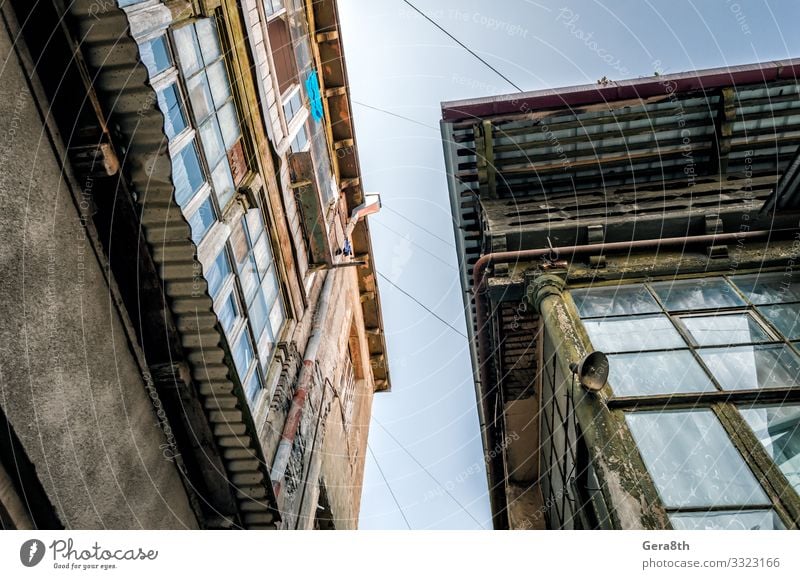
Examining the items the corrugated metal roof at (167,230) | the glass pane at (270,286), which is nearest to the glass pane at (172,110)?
the corrugated metal roof at (167,230)

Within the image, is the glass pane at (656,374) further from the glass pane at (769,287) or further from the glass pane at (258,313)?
the glass pane at (258,313)

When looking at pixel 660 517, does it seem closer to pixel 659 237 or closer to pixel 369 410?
pixel 659 237

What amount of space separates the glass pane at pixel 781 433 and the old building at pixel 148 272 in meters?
6.05

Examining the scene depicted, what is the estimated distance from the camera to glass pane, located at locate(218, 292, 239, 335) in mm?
8625

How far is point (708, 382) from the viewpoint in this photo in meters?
6.45

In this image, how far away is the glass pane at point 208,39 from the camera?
29.1 ft

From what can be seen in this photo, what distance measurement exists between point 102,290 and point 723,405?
7.03 metres

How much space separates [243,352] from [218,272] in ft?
5.03

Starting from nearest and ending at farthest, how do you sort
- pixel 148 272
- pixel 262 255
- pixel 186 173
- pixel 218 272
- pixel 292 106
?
pixel 148 272 → pixel 186 173 → pixel 218 272 → pixel 262 255 → pixel 292 106

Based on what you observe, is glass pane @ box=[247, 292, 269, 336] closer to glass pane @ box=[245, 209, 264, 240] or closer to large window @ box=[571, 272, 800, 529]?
glass pane @ box=[245, 209, 264, 240]

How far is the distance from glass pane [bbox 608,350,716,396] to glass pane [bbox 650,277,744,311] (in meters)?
1.42

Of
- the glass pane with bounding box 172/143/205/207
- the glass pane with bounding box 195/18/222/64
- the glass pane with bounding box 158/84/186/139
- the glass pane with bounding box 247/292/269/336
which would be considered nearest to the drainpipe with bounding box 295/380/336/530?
the glass pane with bounding box 247/292/269/336

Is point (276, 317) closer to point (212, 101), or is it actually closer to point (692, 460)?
point (212, 101)

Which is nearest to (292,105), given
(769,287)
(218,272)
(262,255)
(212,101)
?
(262,255)
